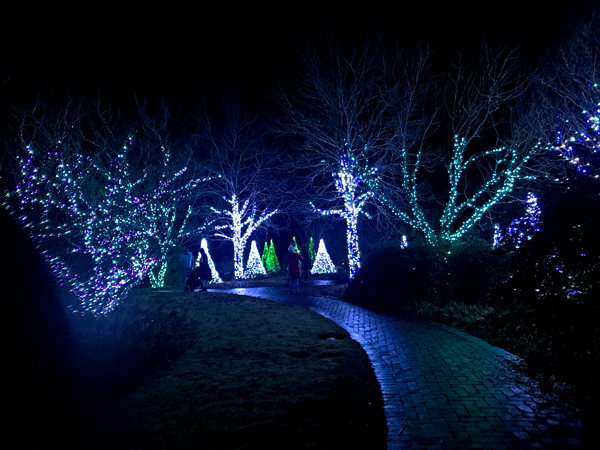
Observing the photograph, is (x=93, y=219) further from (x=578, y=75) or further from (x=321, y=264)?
(x=321, y=264)

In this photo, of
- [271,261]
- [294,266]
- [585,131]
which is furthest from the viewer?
[271,261]

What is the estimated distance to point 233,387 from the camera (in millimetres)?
5215

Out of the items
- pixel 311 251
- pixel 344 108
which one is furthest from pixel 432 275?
pixel 311 251

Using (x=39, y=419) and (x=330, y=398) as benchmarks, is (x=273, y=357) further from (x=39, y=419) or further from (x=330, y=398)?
(x=39, y=419)

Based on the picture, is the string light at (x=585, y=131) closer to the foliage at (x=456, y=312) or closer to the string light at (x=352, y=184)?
the foliage at (x=456, y=312)

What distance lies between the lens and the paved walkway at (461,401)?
3672 millimetres

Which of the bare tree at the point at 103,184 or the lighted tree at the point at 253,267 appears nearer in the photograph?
the bare tree at the point at 103,184

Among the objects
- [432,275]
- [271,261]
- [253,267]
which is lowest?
[432,275]

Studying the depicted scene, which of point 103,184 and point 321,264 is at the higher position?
point 103,184

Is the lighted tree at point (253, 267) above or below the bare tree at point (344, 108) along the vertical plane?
below

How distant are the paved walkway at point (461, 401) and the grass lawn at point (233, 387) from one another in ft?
0.82

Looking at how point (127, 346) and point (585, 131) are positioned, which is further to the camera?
point (585, 131)

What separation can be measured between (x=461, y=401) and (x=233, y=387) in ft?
8.77

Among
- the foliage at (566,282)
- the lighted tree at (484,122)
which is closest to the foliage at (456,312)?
the foliage at (566,282)
